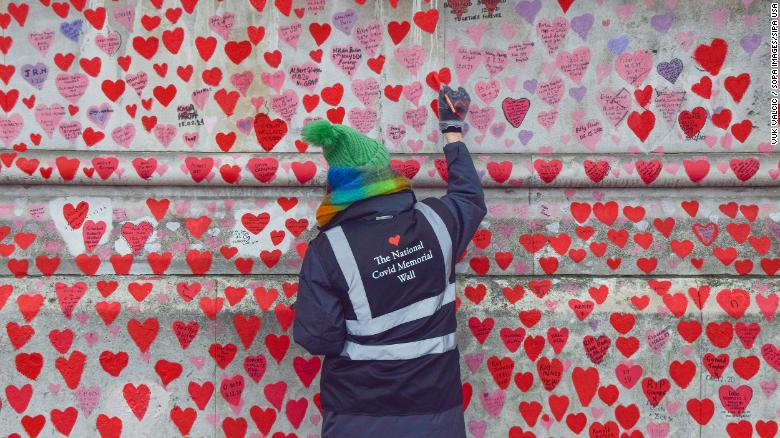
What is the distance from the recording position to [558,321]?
13.0ft

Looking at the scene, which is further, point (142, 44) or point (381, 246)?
point (142, 44)

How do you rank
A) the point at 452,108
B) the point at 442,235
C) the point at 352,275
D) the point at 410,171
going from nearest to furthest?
1. the point at 352,275
2. the point at 442,235
3. the point at 452,108
4. the point at 410,171

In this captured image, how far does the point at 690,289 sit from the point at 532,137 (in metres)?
1.28

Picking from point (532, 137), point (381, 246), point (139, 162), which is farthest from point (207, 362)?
point (532, 137)

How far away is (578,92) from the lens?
13.1 ft

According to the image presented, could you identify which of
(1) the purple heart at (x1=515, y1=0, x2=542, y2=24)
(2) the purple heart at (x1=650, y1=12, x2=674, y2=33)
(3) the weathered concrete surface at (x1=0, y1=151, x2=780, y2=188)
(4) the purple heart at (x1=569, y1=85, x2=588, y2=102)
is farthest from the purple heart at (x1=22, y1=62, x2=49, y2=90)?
(2) the purple heart at (x1=650, y1=12, x2=674, y2=33)

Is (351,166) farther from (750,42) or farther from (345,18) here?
(750,42)

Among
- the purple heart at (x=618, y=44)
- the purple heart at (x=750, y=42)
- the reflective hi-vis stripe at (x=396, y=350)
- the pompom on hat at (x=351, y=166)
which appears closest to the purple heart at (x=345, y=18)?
the pompom on hat at (x=351, y=166)

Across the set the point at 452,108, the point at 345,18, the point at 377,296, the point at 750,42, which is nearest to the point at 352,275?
the point at 377,296

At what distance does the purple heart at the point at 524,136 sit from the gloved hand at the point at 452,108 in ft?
1.65

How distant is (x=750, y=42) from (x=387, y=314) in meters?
2.76

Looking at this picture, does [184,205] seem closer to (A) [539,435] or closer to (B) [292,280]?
(B) [292,280]

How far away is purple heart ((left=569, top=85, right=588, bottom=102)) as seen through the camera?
13.1 feet

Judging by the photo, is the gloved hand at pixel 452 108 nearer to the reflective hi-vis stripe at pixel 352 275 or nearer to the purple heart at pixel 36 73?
the reflective hi-vis stripe at pixel 352 275
